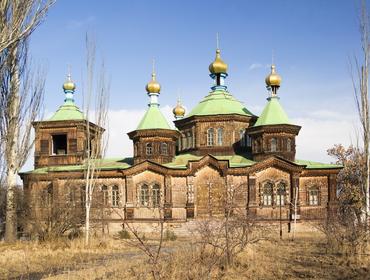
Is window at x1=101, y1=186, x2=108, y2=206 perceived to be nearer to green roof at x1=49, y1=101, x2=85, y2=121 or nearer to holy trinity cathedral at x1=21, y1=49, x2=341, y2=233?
holy trinity cathedral at x1=21, y1=49, x2=341, y2=233

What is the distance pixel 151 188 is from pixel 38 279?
54.1ft

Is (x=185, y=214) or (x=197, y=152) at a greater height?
(x=197, y=152)

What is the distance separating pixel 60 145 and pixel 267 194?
14583 mm

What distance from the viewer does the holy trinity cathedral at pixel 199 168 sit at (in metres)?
26.1

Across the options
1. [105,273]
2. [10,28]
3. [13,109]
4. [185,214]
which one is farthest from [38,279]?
[185,214]

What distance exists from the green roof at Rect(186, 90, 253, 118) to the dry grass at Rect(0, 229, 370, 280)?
14.5 m

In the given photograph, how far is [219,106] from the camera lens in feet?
98.5

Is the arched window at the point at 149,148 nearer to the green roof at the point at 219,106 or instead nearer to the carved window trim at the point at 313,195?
the green roof at the point at 219,106

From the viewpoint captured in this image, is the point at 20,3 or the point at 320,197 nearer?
the point at 20,3

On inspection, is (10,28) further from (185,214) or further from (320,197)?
(320,197)

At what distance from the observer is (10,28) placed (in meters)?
12.7

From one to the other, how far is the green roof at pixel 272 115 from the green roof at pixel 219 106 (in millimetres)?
1737

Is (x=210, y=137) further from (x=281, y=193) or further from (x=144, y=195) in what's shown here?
(x=281, y=193)

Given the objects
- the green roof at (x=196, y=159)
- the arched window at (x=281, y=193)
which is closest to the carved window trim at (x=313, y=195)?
the arched window at (x=281, y=193)
